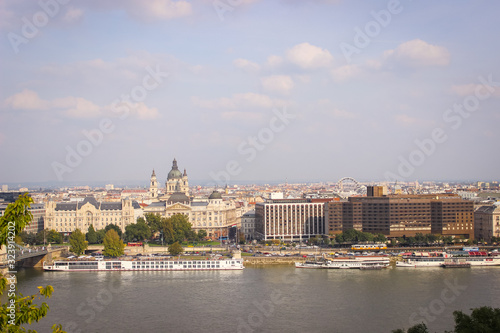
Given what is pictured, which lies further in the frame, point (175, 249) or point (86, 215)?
point (86, 215)

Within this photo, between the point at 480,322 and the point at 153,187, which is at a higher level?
the point at 153,187

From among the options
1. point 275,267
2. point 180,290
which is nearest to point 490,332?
point 180,290

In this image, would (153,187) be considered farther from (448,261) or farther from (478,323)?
(478,323)

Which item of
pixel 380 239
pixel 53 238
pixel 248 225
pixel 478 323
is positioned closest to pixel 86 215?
pixel 53 238

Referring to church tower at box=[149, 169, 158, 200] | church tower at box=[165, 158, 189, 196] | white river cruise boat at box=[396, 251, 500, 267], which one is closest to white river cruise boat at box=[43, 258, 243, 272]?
white river cruise boat at box=[396, 251, 500, 267]

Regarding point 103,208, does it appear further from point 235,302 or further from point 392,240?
point 235,302
